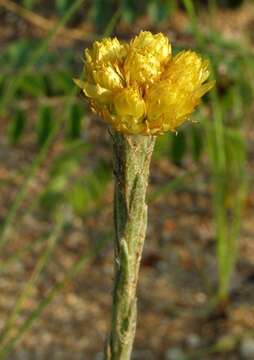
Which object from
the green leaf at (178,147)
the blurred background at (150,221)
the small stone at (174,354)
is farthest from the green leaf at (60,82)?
the small stone at (174,354)

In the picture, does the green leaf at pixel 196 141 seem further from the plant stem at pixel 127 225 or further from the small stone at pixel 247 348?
the plant stem at pixel 127 225

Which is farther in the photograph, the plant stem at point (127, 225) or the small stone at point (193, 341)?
the small stone at point (193, 341)

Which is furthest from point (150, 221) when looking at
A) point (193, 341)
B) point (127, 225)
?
point (127, 225)

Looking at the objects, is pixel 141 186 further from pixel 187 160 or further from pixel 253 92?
pixel 187 160

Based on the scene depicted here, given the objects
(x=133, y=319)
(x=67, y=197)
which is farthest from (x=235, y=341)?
(x=133, y=319)

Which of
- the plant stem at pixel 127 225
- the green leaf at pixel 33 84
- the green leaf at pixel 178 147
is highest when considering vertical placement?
the green leaf at pixel 33 84

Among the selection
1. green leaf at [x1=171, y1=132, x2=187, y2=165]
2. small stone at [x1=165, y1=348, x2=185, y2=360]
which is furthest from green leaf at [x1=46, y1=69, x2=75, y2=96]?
small stone at [x1=165, y1=348, x2=185, y2=360]

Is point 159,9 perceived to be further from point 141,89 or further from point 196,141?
point 141,89

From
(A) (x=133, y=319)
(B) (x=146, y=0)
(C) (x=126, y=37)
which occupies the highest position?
(C) (x=126, y=37)
